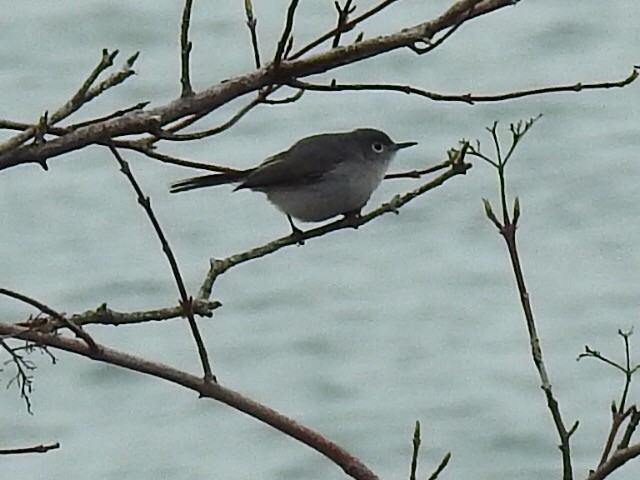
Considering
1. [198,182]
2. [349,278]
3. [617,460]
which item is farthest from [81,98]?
[349,278]

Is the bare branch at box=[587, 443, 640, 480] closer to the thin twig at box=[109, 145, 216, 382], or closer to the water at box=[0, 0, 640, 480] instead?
the thin twig at box=[109, 145, 216, 382]

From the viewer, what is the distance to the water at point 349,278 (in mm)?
9430

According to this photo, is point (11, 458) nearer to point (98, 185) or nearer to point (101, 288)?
point (101, 288)

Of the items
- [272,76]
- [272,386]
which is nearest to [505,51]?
[272,386]

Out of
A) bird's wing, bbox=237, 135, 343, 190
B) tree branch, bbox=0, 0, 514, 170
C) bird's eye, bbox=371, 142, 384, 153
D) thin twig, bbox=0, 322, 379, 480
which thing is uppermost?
bird's eye, bbox=371, 142, 384, 153

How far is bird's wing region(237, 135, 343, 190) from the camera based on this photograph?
207 inches

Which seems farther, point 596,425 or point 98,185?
point 98,185

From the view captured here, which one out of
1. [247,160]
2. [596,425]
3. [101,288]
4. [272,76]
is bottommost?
[272,76]

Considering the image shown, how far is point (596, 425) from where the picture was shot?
367 inches

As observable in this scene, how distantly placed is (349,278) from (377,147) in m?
5.05

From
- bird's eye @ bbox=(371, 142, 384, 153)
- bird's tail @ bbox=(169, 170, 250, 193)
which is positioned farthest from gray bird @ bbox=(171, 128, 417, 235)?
bird's tail @ bbox=(169, 170, 250, 193)

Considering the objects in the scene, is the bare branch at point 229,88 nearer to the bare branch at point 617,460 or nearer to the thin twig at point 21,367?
the thin twig at point 21,367

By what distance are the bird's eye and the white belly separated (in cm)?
19

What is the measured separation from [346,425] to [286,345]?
3.04 ft
